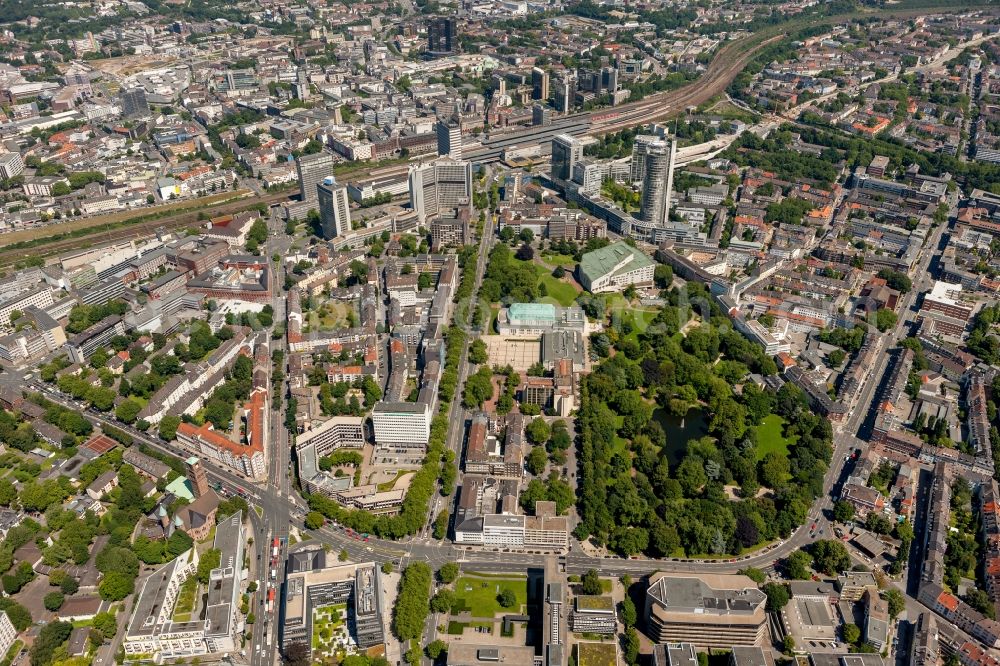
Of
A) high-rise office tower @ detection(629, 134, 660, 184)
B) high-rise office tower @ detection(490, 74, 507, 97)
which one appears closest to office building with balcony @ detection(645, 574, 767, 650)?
high-rise office tower @ detection(629, 134, 660, 184)

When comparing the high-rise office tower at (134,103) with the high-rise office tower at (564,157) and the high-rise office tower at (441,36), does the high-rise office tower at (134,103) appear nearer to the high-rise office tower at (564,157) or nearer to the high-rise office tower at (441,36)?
the high-rise office tower at (441,36)

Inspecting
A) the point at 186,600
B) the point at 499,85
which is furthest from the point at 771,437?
the point at 499,85

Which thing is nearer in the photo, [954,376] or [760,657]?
[760,657]

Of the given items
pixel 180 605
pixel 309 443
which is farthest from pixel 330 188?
pixel 180 605

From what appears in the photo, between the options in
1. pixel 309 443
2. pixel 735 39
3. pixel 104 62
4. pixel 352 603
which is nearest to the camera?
pixel 352 603

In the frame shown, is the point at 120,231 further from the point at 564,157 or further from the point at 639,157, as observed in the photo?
the point at 639,157

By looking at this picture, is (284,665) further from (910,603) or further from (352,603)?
(910,603)

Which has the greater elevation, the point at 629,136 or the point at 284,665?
the point at 629,136
